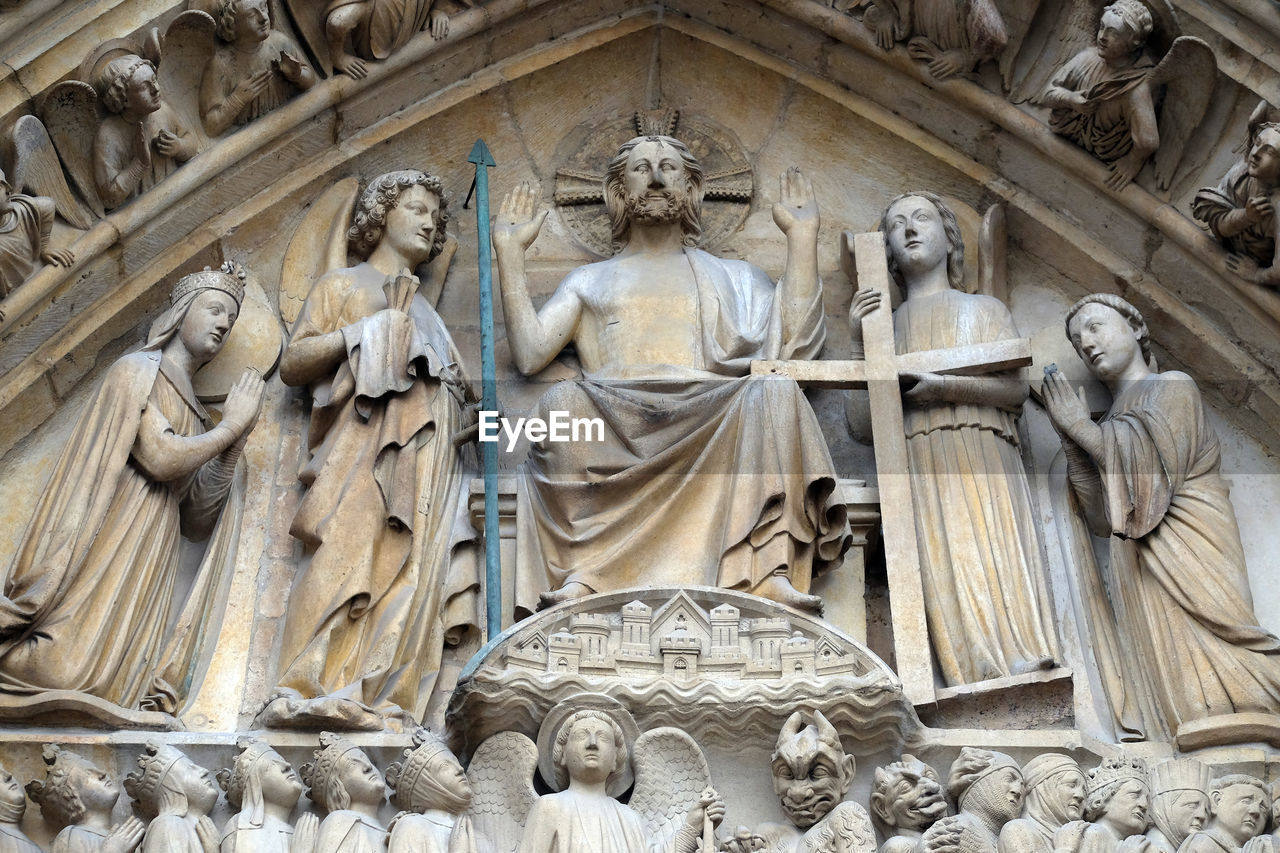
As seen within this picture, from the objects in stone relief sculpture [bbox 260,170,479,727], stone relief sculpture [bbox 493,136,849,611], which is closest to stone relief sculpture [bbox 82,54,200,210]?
stone relief sculpture [bbox 260,170,479,727]

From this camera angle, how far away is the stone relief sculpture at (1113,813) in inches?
281

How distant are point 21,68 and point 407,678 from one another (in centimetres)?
240

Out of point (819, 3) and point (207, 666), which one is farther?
point (819, 3)

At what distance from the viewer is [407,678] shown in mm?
7762

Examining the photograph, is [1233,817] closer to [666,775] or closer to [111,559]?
[666,775]

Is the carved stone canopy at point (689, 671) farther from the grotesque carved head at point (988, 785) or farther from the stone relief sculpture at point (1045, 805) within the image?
the stone relief sculpture at point (1045, 805)

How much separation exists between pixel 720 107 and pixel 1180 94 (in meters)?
1.93

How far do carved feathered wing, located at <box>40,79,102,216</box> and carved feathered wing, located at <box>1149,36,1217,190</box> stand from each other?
367 cm

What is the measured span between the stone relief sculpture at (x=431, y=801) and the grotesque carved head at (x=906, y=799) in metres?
1.21

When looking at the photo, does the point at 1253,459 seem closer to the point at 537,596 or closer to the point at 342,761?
the point at 537,596

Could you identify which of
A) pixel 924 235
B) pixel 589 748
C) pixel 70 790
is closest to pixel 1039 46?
pixel 924 235

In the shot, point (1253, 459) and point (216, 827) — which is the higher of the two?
point (1253, 459)

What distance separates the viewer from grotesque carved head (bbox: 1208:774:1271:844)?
7219 millimetres

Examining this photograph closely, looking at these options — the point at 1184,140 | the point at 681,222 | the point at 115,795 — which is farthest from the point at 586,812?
the point at 1184,140
